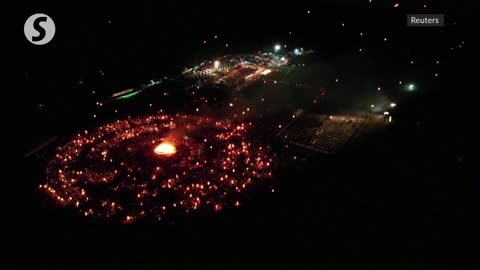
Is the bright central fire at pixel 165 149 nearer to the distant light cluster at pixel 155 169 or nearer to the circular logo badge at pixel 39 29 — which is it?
the distant light cluster at pixel 155 169

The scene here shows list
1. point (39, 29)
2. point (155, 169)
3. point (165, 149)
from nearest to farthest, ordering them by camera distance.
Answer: point (155, 169), point (165, 149), point (39, 29)

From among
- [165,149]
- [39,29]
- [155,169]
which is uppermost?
[39,29]

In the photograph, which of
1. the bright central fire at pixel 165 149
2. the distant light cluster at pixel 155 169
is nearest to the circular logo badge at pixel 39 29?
the distant light cluster at pixel 155 169

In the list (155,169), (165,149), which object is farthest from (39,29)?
(155,169)

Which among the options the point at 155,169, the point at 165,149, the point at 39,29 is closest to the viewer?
the point at 155,169

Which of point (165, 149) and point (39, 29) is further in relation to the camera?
point (39, 29)

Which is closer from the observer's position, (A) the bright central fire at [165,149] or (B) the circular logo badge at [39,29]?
(A) the bright central fire at [165,149]

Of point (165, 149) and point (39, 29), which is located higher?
point (39, 29)

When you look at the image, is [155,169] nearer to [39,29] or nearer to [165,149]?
[165,149]
